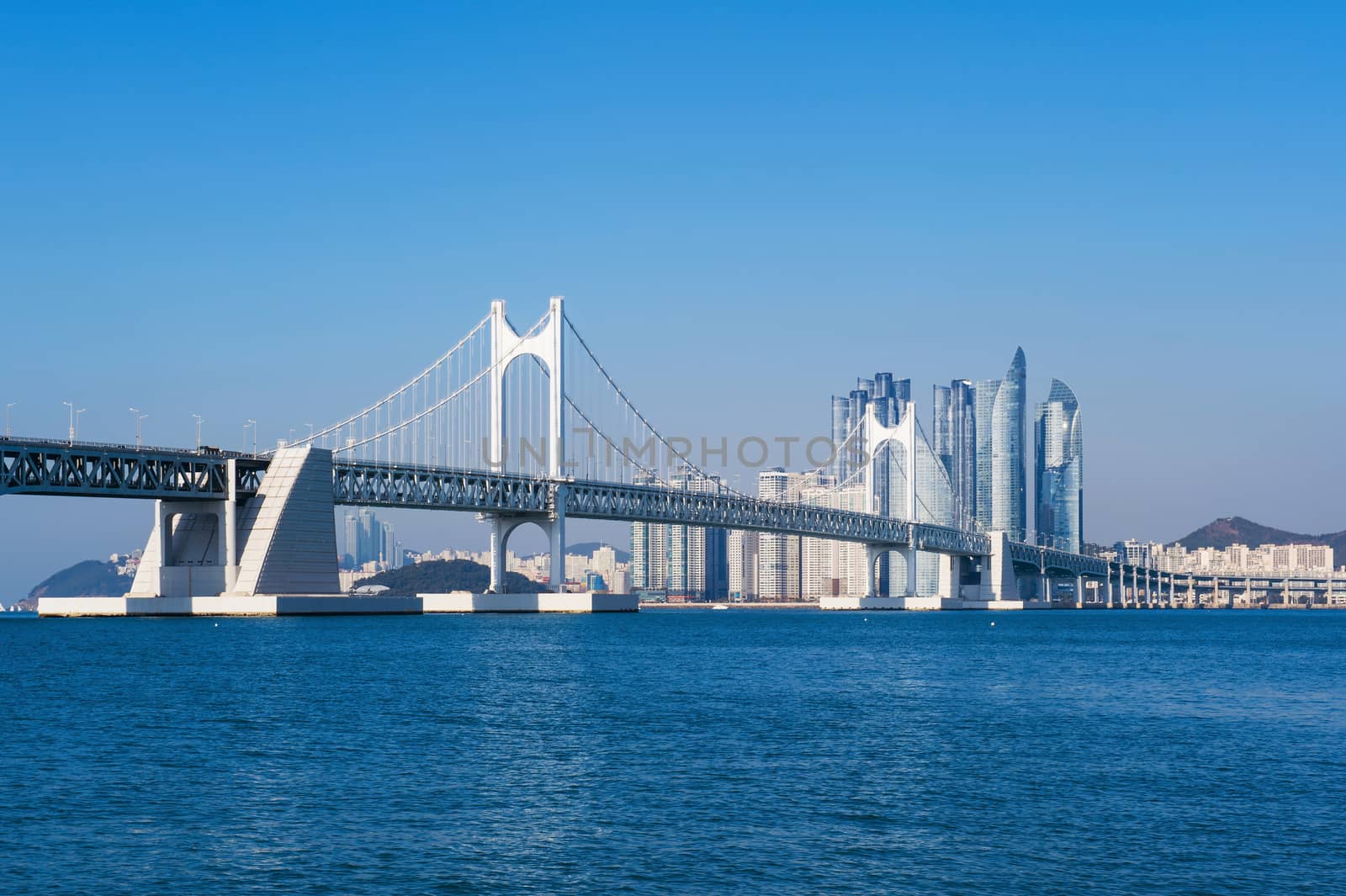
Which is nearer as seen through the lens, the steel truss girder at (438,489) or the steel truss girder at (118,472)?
the steel truss girder at (118,472)

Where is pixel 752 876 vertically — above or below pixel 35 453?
below

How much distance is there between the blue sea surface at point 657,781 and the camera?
15.3 m

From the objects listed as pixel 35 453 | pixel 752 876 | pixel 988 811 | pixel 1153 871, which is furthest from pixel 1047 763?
pixel 35 453

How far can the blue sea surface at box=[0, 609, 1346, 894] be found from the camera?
15281 millimetres

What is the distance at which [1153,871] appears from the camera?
50.2 ft

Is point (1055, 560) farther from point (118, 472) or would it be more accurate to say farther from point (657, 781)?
point (657, 781)

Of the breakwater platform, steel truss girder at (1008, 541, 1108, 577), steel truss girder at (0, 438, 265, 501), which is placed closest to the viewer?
steel truss girder at (0, 438, 265, 501)

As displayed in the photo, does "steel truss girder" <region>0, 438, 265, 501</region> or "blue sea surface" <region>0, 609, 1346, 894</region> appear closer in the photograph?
"blue sea surface" <region>0, 609, 1346, 894</region>

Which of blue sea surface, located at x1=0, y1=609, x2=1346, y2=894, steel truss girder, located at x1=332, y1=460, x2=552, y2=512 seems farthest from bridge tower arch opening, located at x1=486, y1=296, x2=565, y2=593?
blue sea surface, located at x1=0, y1=609, x2=1346, y2=894

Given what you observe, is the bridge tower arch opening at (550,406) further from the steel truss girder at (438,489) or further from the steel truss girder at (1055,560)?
the steel truss girder at (1055,560)

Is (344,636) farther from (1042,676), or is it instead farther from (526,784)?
(526,784)

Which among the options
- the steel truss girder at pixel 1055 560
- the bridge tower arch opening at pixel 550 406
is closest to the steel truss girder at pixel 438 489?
the bridge tower arch opening at pixel 550 406

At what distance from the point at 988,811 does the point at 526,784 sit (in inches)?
246

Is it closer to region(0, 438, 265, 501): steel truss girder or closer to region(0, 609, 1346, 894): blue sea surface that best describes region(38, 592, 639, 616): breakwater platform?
region(0, 438, 265, 501): steel truss girder
